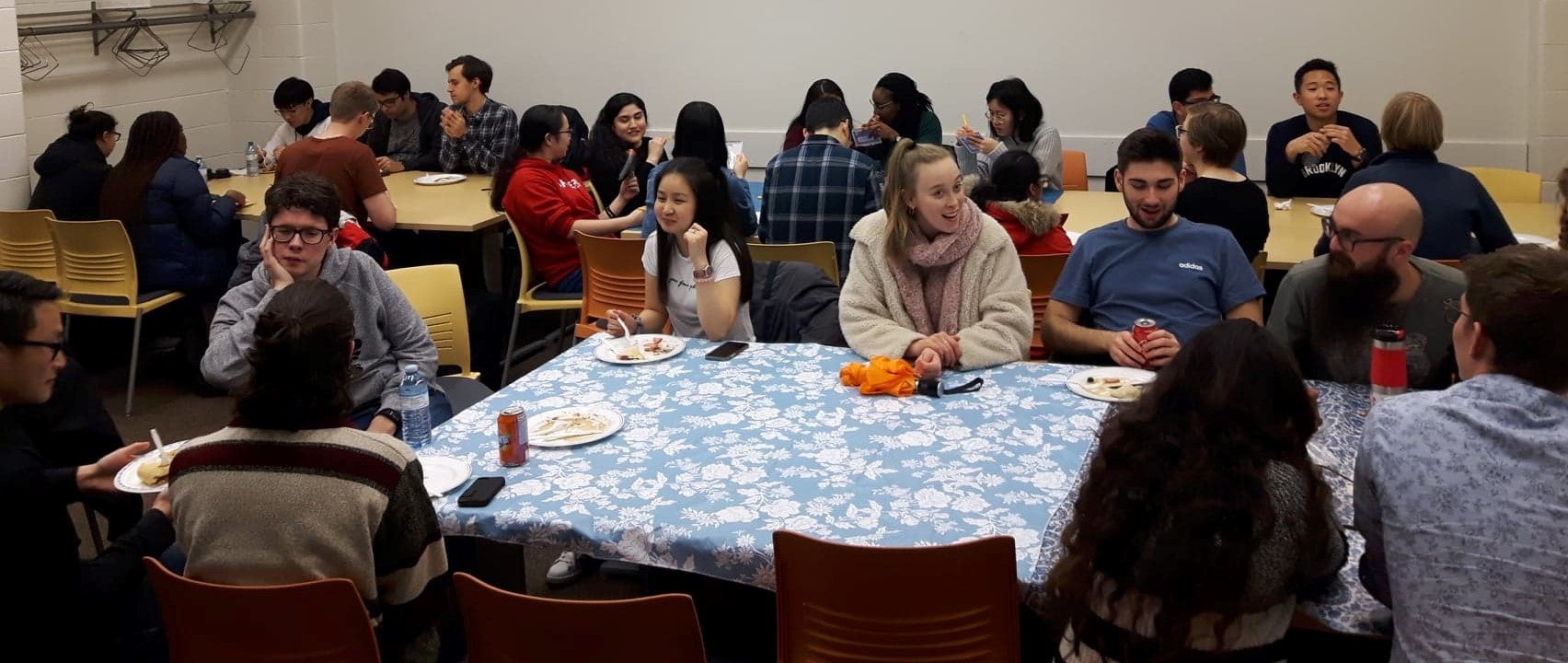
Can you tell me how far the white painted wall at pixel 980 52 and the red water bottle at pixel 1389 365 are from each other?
4.48 m

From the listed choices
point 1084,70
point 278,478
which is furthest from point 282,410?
point 1084,70

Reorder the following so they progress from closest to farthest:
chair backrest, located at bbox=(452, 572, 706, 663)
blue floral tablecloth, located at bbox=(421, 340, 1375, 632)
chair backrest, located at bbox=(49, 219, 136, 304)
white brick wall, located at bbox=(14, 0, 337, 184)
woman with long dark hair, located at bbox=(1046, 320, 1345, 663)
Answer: woman with long dark hair, located at bbox=(1046, 320, 1345, 663)
chair backrest, located at bbox=(452, 572, 706, 663)
blue floral tablecloth, located at bbox=(421, 340, 1375, 632)
chair backrest, located at bbox=(49, 219, 136, 304)
white brick wall, located at bbox=(14, 0, 337, 184)

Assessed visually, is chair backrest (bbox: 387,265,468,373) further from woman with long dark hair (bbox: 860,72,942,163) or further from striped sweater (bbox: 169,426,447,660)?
woman with long dark hair (bbox: 860,72,942,163)

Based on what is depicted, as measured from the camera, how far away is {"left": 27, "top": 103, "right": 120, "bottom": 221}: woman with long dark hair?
18.3ft

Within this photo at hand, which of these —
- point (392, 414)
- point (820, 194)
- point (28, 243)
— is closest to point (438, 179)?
point (28, 243)

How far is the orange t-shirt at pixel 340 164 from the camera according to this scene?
17.1 ft

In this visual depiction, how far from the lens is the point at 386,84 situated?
693 centimetres

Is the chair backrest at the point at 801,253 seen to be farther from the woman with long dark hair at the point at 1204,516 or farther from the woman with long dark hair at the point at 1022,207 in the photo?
the woman with long dark hair at the point at 1204,516

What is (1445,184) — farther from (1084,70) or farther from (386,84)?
(386,84)

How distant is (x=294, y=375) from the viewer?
2.04 meters

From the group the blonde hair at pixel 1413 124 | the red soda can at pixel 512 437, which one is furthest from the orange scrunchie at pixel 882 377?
the blonde hair at pixel 1413 124

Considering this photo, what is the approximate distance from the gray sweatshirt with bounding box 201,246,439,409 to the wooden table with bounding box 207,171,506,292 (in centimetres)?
214

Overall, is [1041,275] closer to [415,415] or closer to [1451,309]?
[1451,309]

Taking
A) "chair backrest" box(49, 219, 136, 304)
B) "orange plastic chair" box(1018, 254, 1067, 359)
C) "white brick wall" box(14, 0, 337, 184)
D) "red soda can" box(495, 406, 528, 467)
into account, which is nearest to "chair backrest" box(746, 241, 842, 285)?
"orange plastic chair" box(1018, 254, 1067, 359)
